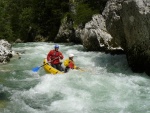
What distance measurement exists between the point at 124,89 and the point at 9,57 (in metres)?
9.48

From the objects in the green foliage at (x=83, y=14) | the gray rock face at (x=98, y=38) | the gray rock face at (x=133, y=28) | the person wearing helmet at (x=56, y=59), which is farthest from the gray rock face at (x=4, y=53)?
the green foliage at (x=83, y=14)

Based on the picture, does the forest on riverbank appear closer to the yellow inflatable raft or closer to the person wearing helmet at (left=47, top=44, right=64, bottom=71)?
the person wearing helmet at (left=47, top=44, right=64, bottom=71)

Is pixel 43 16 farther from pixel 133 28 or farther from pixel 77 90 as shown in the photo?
pixel 77 90

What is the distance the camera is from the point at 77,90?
11688 millimetres

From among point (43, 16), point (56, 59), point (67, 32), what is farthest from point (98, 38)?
point (43, 16)

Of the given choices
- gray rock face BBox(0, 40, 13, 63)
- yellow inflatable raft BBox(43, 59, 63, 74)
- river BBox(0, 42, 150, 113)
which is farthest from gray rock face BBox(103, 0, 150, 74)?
gray rock face BBox(0, 40, 13, 63)

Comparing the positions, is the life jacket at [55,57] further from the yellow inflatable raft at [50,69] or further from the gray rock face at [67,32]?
the gray rock face at [67,32]

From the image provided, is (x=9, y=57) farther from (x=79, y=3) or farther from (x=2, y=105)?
(x=79, y=3)

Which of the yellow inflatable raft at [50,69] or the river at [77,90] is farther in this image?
the yellow inflatable raft at [50,69]

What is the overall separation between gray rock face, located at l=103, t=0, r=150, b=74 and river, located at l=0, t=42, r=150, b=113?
75 cm

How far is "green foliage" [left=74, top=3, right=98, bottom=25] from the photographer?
26.5m

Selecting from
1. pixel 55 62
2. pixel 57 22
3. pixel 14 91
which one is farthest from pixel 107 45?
pixel 57 22

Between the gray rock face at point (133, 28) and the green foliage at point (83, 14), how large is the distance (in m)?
10.5

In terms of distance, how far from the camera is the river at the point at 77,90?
9984 mm
